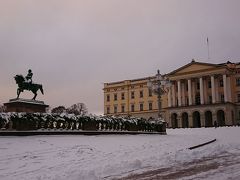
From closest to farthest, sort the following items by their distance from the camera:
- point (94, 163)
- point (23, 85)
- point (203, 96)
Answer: point (94, 163), point (23, 85), point (203, 96)

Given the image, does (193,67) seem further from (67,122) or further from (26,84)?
(67,122)

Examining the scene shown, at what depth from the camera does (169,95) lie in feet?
262

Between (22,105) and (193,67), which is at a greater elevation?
(193,67)

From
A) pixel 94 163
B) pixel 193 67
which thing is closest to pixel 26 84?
pixel 94 163

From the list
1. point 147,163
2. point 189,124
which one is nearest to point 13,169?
point 147,163

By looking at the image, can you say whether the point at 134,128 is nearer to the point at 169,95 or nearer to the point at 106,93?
the point at 169,95

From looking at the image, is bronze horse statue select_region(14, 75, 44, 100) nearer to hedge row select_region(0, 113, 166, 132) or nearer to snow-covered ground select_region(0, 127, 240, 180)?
hedge row select_region(0, 113, 166, 132)

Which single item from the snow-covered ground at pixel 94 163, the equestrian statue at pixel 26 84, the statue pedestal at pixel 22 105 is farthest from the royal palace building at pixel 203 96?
the snow-covered ground at pixel 94 163

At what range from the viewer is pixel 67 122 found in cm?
2216

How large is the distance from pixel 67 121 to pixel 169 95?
59561 millimetres

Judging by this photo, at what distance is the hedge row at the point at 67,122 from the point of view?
1870cm

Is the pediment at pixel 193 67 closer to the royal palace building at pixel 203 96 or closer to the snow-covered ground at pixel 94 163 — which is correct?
the royal palace building at pixel 203 96

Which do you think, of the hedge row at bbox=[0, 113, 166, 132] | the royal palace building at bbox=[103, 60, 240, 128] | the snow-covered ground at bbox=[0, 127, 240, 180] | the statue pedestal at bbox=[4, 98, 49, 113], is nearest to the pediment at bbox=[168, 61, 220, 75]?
the royal palace building at bbox=[103, 60, 240, 128]

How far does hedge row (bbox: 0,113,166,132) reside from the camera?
61.4ft
